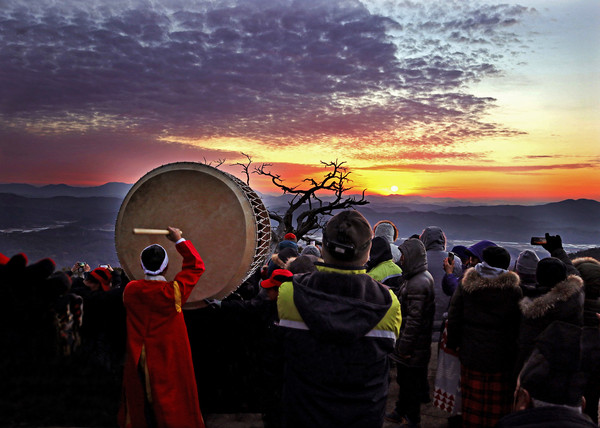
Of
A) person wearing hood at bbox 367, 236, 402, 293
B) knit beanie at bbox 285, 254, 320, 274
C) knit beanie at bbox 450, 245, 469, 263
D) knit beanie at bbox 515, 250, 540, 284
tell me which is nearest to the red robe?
knit beanie at bbox 285, 254, 320, 274

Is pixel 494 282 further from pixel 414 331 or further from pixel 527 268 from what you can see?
pixel 527 268

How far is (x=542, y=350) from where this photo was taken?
5.90 ft

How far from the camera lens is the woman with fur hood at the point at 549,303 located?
116 inches

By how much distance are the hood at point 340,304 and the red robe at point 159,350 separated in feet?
4.30

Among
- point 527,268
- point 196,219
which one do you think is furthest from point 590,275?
point 196,219

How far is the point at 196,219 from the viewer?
387 cm

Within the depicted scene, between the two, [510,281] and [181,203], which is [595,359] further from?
[181,203]

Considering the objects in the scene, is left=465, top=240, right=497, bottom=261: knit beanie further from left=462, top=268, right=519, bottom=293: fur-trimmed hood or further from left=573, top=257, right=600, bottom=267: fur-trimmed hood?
left=462, top=268, right=519, bottom=293: fur-trimmed hood

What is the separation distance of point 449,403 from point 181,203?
3024 millimetres

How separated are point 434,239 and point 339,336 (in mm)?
3240

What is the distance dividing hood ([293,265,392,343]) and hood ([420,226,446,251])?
9.83 feet

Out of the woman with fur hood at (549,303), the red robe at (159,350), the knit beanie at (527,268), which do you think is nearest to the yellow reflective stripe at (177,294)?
the red robe at (159,350)

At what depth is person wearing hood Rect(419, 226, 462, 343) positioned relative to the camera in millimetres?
4543

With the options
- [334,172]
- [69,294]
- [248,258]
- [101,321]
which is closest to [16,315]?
[69,294]
